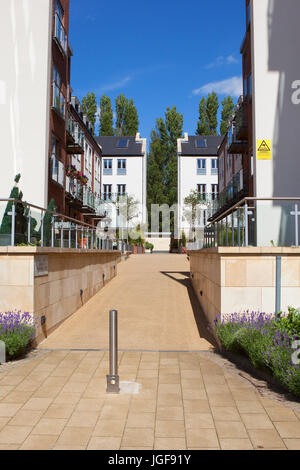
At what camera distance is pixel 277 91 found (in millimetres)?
15883

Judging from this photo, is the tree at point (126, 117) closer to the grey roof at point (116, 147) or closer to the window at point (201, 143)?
the grey roof at point (116, 147)

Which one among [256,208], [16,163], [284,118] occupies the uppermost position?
[284,118]

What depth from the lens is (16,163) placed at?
58.7 ft

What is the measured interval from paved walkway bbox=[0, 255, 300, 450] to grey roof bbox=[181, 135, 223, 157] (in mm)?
49235

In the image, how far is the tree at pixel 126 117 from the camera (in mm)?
65938

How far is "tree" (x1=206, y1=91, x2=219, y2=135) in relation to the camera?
65.7 meters

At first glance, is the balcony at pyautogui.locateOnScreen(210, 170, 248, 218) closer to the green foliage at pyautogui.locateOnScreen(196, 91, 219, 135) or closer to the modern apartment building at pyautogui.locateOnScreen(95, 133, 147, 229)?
the modern apartment building at pyautogui.locateOnScreen(95, 133, 147, 229)

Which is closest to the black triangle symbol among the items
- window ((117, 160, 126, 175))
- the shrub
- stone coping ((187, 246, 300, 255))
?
stone coping ((187, 246, 300, 255))

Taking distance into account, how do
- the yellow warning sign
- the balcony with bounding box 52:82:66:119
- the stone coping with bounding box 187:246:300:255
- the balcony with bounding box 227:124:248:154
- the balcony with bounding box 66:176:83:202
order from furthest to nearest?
the balcony with bounding box 66:176:83:202 → the balcony with bounding box 227:124:248:154 → the balcony with bounding box 52:82:66:119 → the yellow warning sign → the stone coping with bounding box 187:246:300:255

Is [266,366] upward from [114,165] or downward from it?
downward

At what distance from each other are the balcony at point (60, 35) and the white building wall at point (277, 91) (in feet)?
29.6

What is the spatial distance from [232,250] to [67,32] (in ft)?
63.3
